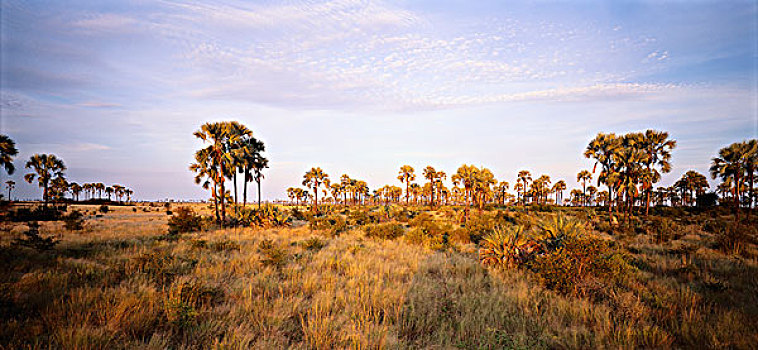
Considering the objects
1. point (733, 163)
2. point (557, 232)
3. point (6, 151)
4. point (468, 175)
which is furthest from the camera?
point (468, 175)

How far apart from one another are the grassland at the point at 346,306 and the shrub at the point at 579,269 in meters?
0.17

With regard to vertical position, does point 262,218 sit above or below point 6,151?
below

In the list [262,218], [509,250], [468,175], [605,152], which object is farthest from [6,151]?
[605,152]

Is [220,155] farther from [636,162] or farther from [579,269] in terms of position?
[636,162]

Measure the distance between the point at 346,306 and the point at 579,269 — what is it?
19.1 ft

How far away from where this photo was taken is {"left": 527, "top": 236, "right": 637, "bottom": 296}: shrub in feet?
22.8

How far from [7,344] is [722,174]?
153ft

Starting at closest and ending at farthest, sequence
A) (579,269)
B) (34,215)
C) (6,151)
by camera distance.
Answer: (579,269)
(6,151)
(34,215)

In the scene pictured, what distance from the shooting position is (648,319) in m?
5.50

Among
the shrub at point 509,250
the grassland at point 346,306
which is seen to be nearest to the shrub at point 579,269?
the grassland at point 346,306

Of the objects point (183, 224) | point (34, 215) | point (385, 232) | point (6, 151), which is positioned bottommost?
point (385, 232)

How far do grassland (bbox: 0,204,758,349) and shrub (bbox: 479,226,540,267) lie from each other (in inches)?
24.1

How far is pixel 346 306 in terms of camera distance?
6043 millimetres

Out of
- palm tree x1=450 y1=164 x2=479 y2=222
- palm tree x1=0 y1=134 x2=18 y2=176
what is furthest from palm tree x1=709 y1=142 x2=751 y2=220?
palm tree x1=0 y1=134 x2=18 y2=176
